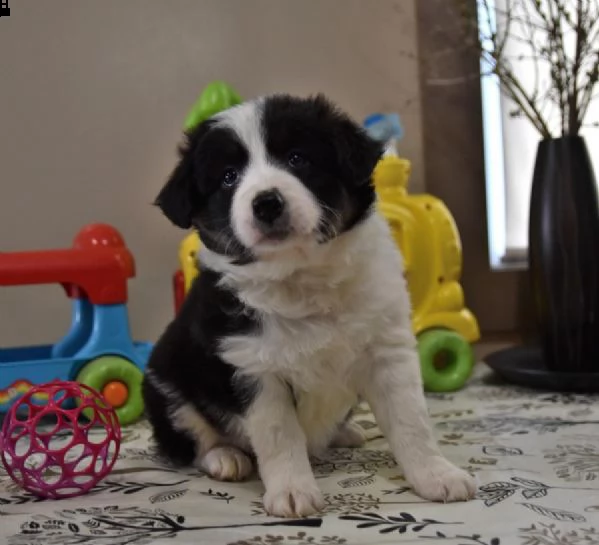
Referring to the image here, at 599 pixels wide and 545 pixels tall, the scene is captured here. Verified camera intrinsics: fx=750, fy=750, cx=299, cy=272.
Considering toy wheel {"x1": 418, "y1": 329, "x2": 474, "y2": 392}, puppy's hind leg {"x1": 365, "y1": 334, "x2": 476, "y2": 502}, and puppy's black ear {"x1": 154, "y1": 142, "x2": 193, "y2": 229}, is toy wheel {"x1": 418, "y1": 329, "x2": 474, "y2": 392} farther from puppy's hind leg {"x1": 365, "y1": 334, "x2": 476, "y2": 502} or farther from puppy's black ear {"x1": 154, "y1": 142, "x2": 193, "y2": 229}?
puppy's black ear {"x1": 154, "y1": 142, "x2": 193, "y2": 229}

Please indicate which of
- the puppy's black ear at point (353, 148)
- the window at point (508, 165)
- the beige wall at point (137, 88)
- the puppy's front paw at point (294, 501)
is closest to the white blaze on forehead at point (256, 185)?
the puppy's black ear at point (353, 148)

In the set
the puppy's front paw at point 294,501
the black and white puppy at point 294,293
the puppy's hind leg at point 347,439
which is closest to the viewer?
the puppy's front paw at point 294,501

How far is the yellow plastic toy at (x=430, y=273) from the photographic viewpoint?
8.11 ft

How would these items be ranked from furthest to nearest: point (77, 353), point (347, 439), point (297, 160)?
point (77, 353) → point (347, 439) → point (297, 160)

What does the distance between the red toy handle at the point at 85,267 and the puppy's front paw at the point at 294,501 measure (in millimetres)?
1115

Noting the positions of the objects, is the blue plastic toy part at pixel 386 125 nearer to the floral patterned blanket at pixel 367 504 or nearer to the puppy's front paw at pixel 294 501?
the floral patterned blanket at pixel 367 504

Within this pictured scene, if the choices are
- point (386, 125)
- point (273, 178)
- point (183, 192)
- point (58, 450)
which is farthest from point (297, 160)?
point (386, 125)

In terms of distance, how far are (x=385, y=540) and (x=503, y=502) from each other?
272mm

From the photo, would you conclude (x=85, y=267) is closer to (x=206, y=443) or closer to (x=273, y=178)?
(x=206, y=443)

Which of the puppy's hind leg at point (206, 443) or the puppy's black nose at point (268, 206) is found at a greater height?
the puppy's black nose at point (268, 206)

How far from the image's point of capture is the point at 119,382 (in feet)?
7.62

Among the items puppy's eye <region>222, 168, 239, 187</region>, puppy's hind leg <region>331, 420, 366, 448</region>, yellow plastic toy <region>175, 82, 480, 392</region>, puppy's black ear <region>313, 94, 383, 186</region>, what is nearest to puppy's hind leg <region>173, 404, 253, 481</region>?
puppy's hind leg <region>331, 420, 366, 448</region>

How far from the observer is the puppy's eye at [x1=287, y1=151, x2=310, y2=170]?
1.52m

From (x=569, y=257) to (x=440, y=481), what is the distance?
1.17m
